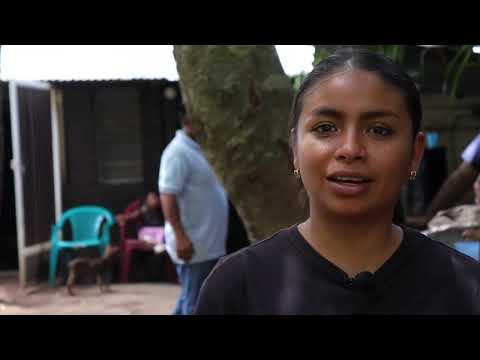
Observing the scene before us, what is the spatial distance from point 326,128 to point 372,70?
12cm

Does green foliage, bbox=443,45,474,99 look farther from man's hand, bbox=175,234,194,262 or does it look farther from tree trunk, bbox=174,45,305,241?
man's hand, bbox=175,234,194,262

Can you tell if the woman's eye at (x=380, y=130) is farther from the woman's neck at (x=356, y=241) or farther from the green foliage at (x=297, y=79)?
the green foliage at (x=297, y=79)

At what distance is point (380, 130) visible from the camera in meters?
1.03

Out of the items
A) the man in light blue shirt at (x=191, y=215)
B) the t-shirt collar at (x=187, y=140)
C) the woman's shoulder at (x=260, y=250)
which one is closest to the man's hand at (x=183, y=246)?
the man in light blue shirt at (x=191, y=215)

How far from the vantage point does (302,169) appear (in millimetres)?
1069

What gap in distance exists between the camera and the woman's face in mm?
1009

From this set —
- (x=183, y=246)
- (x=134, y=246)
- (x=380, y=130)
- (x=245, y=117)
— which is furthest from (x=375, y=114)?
(x=134, y=246)

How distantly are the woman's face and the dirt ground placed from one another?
4864 millimetres

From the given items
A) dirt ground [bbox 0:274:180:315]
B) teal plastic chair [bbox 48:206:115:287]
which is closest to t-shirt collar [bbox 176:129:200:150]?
dirt ground [bbox 0:274:180:315]

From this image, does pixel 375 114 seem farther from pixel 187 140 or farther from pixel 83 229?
pixel 83 229
